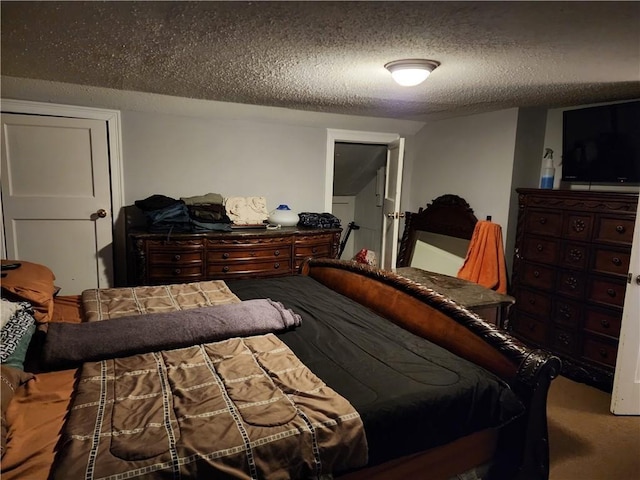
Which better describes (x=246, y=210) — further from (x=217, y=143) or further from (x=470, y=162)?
(x=470, y=162)

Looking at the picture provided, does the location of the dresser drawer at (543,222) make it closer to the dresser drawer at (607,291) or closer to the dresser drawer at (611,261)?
the dresser drawer at (611,261)

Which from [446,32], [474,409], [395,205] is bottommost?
[474,409]

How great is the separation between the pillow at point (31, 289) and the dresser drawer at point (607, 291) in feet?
10.9

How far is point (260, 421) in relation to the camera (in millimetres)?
1137

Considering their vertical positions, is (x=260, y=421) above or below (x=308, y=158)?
below

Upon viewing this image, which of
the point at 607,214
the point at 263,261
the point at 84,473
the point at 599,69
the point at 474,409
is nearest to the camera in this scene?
the point at 84,473

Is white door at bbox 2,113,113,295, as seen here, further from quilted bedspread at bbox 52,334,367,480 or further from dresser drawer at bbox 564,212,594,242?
dresser drawer at bbox 564,212,594,242

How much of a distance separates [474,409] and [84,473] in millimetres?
1175

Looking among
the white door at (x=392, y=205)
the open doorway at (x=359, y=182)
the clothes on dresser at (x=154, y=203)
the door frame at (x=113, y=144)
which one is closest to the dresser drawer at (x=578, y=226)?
the white door at (x=392, y=205)

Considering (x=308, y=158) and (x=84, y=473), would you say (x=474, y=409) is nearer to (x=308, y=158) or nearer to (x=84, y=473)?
(x=84, y=473)

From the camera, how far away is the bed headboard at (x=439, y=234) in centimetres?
402

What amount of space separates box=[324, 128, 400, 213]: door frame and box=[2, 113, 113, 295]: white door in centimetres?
208

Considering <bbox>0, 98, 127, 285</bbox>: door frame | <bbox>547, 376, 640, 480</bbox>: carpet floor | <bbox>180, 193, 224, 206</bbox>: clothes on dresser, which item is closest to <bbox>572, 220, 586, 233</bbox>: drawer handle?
<bbox>547, 376, 640, 480</bbox>: carpet floor

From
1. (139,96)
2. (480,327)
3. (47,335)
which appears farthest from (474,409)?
(139,96)
